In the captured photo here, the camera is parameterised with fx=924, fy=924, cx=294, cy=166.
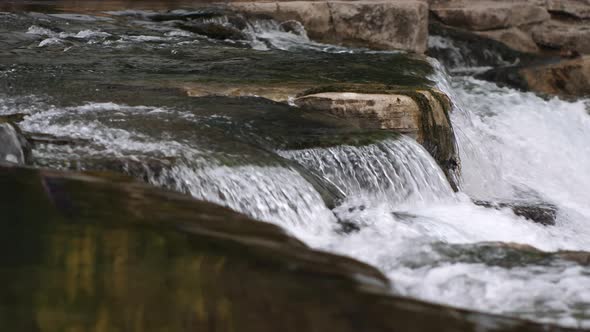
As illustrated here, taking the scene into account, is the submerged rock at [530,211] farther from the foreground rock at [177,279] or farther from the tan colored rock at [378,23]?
the tan colored rock at [378,23]

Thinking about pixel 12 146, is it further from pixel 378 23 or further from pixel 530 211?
pixel 378 23

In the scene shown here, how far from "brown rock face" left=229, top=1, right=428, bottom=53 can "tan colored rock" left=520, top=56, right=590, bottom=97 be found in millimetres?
1599

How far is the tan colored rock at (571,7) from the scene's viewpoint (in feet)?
52.9

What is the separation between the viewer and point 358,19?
12164 millimetres

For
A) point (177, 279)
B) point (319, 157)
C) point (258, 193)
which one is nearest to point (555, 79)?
point (319, 157)

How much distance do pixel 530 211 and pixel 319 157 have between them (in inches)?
64.2

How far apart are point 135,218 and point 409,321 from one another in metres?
1.21

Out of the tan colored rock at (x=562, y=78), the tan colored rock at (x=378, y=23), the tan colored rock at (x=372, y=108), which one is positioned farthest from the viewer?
the tan colored rock at (x=378, y=23)

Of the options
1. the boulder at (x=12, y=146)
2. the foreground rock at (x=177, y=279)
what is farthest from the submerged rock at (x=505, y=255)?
the boulder at (x=12, y=146)

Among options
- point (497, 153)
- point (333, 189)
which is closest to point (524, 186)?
point (497, 153)

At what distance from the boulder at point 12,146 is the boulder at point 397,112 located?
2.41 meters

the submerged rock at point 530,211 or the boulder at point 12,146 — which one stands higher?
the boulder at point 12,146

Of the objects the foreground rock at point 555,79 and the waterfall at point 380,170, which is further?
the foreground rock at point 555,79

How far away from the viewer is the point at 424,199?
5.92 metres
